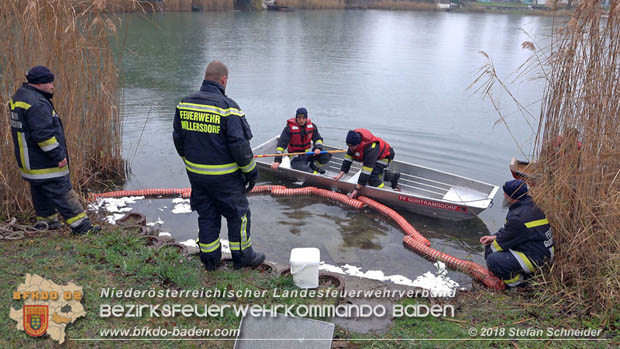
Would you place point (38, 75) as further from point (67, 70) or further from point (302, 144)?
point (302, 144)

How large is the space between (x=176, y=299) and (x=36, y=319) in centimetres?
115

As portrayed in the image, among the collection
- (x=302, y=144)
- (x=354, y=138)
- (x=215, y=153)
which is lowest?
(x=302, y=144)

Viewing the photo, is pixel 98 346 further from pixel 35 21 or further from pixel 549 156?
pixel 549 156

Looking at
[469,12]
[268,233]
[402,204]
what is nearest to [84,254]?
[268,233]

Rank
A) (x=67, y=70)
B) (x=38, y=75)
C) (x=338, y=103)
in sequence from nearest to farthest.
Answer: (x=38, y=75) → (x=67, y=70) → (x=338, y=103)

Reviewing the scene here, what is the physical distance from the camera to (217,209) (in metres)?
5.08

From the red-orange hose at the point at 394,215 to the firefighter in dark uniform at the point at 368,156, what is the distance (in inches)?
13.2

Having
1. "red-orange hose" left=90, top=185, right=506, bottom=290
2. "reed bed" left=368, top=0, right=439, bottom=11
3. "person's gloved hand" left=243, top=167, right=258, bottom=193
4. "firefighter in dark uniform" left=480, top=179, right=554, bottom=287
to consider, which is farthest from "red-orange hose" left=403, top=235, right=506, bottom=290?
"reed bed" left=368, top=0, right=439, bottom=11

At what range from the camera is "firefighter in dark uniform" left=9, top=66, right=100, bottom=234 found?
5.18m

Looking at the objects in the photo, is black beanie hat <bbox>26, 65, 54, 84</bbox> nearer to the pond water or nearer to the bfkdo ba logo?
the pond water

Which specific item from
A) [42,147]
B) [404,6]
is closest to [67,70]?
[42,147]

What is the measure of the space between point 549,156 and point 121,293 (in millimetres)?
4707

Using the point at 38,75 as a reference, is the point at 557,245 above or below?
below

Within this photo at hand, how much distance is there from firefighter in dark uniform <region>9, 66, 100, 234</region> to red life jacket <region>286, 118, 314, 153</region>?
4562mm
